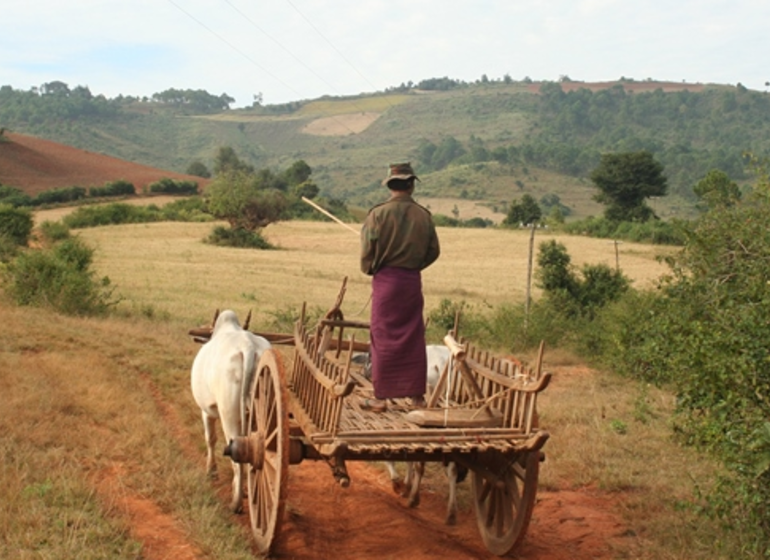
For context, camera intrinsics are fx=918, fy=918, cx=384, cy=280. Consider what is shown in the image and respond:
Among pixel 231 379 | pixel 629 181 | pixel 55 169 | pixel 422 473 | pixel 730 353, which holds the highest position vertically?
pixel 629 181

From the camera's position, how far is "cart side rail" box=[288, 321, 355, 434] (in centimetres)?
516

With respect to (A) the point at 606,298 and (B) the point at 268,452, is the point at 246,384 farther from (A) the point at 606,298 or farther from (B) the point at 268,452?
(A) the point at 606,298

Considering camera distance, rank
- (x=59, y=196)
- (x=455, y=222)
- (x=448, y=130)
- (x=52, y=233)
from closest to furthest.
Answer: (x=52, y=233) < (x=59, y=196) < (x=455, y=222) < (x=448, y=130)

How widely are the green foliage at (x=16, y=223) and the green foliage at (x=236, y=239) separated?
12663 mm

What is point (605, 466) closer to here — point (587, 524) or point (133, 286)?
point (587, 524)

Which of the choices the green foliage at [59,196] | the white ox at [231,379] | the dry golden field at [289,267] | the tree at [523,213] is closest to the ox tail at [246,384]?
the white ox at [231,379]

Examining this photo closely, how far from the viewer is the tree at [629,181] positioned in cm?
5903

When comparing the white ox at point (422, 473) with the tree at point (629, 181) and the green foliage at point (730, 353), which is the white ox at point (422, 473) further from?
the tree at point (629, 181)

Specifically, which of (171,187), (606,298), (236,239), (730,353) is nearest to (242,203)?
(236,239)

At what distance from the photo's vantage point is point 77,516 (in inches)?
220

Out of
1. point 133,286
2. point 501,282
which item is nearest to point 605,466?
point 133,286

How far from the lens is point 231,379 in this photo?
21.5 feet

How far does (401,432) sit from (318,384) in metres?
0.73

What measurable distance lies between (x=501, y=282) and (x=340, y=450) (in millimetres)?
25109
